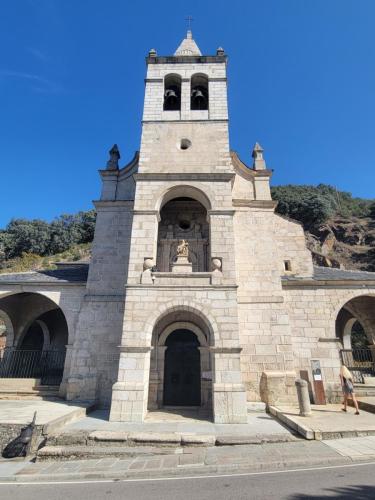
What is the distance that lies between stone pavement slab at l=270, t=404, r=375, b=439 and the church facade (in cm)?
94

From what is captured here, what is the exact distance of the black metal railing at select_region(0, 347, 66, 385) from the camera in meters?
13.0

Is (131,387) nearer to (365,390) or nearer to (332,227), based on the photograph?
(365,390)

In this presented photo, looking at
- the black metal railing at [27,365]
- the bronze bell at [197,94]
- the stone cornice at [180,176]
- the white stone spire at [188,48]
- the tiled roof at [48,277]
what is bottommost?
the black metal railing at [27,365]

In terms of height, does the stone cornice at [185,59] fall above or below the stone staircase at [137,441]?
above

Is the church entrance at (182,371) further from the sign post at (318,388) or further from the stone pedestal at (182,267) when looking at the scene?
the sign post at (318,388)

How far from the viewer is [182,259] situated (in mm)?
10086

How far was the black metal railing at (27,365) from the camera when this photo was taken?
42.7 feet

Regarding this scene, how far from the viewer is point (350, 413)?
8344 millimetres

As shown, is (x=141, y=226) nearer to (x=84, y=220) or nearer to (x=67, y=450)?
(x=67, y=450)

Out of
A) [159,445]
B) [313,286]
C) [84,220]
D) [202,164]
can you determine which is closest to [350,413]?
[313,286]

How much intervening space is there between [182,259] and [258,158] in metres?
7.47

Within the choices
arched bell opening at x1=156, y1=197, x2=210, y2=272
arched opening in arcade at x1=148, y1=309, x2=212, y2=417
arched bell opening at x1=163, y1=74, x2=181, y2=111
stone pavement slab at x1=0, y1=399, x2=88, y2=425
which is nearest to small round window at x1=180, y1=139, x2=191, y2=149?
arched bell opening at x1=156, y1=197, x2=210, y2=272

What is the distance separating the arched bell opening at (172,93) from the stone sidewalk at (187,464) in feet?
46.2

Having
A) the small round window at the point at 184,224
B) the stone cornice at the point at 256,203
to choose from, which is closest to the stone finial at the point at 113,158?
the small round window at the point at 184,224
